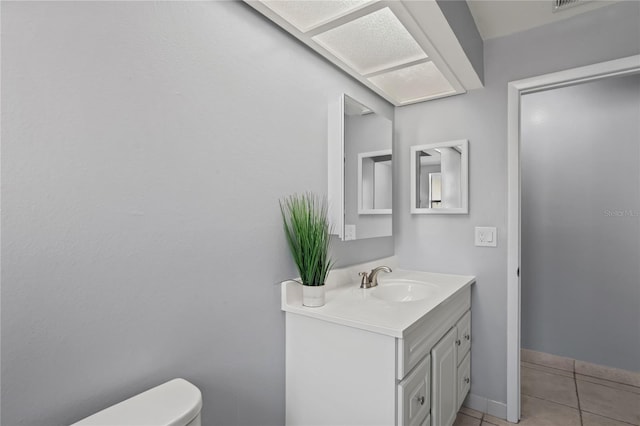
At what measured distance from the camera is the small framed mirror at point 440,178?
2.09m

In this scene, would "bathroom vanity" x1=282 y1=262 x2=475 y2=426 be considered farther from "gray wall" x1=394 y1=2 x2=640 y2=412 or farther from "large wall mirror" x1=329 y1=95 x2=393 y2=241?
"gray wall" x1=394 y1=2 x2=640 y2=412

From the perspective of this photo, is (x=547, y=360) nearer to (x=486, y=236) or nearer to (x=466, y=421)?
(x=466, y=421)

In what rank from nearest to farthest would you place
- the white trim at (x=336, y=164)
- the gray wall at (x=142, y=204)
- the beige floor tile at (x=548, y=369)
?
1. the gray wall at (x=142, y=204)
2. the white trim at (x=336, y=164)
3. the beige floor tile at (x=548, y=369)

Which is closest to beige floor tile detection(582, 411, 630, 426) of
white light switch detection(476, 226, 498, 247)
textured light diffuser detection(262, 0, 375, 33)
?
white light switch detection(476, 226, 498, 247)

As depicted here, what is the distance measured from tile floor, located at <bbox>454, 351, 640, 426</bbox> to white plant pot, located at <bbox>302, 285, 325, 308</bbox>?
1263mm

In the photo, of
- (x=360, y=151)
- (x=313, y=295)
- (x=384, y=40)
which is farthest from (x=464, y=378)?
(x=384, y=40)

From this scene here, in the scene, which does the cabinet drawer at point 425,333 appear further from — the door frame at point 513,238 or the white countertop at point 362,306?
the door frame at point 513,238

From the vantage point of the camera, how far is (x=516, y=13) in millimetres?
1819

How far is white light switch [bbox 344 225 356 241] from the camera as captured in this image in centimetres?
170

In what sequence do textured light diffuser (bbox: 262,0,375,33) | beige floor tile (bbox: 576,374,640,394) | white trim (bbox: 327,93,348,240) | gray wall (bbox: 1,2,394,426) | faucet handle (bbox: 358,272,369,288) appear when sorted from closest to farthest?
gray wall (bbox: 1,2,394,426) → textured light diffuser (bbox: 262,0,375,33) → white trim (bbox: 327,93,348,240) → faucet handle (bbox: 358,272,369,288) → beige floor tile (bbox: 576,374,640,394)

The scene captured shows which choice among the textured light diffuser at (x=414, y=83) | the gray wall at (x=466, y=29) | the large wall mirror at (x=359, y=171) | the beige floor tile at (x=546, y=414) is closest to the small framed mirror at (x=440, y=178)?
the large wall mirror at (x=359, y=171)

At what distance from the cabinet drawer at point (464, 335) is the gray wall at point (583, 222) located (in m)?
1.10

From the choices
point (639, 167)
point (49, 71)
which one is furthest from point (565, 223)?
point (49, 71)

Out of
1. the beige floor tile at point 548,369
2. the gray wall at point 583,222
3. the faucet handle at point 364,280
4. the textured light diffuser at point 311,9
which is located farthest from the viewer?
the beige floor tile at point 548,369
